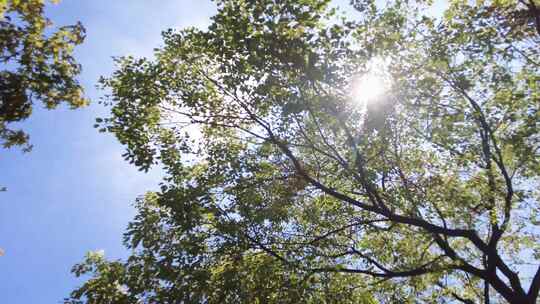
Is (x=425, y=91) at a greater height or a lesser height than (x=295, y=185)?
greater

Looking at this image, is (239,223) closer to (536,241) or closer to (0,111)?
(0,111)

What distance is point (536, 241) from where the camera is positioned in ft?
53.9

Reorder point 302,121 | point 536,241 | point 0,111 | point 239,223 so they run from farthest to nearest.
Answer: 1. point 536,241
2. point 302,121
3. point 239,223
4. point 0,111

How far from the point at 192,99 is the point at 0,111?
5.66 meters

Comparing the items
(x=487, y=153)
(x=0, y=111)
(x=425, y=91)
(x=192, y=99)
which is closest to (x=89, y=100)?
(x=0, y=111)

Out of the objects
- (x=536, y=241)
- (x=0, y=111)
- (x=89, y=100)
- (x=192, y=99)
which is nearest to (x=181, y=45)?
(x=192, y=99)

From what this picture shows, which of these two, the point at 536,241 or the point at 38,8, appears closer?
the point at 38,8

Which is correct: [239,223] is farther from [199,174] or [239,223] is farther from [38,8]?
[38,8]

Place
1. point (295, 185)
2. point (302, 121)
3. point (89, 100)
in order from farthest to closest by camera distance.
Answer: point (295, 185)
point (302, 121)
point (89, 100)

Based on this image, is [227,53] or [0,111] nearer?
[0,111]

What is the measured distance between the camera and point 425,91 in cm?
1334

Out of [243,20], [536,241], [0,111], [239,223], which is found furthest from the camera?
[536,241]

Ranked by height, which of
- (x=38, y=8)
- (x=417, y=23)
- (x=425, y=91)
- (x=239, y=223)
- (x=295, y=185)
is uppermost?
(x=417, y=23)

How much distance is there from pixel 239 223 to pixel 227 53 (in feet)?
17.6
